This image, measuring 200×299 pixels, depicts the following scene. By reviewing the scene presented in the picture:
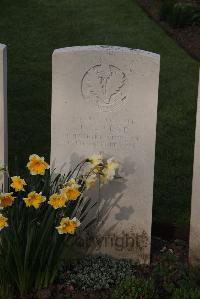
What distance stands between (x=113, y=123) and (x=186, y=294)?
125 cm

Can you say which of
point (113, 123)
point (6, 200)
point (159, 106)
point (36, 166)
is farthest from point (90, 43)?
point (6, 200)

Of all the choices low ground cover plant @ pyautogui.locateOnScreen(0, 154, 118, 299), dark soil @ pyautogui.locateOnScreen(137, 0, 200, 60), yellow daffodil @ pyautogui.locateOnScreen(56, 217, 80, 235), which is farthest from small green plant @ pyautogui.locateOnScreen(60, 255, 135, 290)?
dark soil @ pyautogui.locateOnScreen(137, 0, 200, 60)

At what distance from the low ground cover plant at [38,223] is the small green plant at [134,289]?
428 millimetres

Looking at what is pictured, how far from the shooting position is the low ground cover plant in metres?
4.30

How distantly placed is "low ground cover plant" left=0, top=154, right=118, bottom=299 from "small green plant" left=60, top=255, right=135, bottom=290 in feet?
0.79

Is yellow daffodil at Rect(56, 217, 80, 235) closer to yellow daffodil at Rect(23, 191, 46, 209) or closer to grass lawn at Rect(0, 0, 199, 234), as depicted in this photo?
yellow daffodil at Rect(23, 191, 46, 209)

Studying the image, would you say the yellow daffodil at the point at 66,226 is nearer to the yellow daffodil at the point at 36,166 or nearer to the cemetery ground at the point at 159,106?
the yellow daffodil at the point at 36,166

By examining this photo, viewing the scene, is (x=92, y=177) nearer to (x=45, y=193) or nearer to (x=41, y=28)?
(x=45, y=193)

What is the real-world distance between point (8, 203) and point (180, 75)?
6.09m

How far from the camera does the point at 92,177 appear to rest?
4617 mm

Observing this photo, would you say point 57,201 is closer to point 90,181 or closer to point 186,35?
point 90,181

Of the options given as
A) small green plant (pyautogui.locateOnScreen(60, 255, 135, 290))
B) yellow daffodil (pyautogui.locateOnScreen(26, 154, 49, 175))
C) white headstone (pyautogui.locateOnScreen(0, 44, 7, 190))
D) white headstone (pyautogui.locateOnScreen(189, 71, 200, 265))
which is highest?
white headstone (pyautogui.locateOnScreen(0, 44, 7, 190))

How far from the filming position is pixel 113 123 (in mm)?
4859

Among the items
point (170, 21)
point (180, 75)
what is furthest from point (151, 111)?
point (170, 21)
